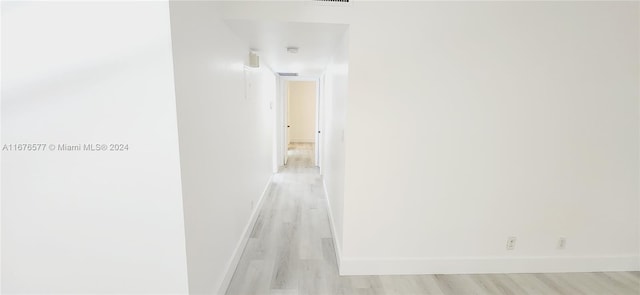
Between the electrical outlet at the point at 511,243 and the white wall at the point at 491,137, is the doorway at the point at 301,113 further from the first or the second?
the electrical outlet at the point at 511,243

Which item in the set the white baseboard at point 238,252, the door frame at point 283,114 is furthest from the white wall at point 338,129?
the door frame at point 283,114

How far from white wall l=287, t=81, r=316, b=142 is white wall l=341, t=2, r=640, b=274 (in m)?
6.98

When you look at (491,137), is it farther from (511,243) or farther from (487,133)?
(511,243)

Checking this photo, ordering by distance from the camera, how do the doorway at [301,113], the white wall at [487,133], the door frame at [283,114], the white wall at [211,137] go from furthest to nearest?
the doorway at [301,113] < the door frame at [283,114] < the white wall at [487,133] < the white wall at [211,137]

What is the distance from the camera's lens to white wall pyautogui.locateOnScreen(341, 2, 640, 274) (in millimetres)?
2008

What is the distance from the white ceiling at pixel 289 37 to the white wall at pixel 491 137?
0.33m

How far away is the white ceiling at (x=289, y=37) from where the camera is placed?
6.63 ft

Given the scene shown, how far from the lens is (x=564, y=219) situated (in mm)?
2279

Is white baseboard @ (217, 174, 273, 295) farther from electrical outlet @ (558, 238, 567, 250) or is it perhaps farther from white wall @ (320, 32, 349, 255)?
electrical outlet @ (558, 238, 567, 250)

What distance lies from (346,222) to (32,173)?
185 cm

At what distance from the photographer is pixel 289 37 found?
234 centimetres

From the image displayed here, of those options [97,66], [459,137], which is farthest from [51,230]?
[459,137]

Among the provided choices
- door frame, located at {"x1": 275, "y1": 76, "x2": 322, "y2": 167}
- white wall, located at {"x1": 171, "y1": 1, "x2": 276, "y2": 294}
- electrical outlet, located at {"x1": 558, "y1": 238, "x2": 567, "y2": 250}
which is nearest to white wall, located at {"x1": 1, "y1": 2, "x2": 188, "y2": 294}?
white wall, located at {"x1": 171, "y1": 1, "x2": 276, "y2": 294}

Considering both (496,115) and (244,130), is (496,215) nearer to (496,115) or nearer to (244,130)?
(496,115)
